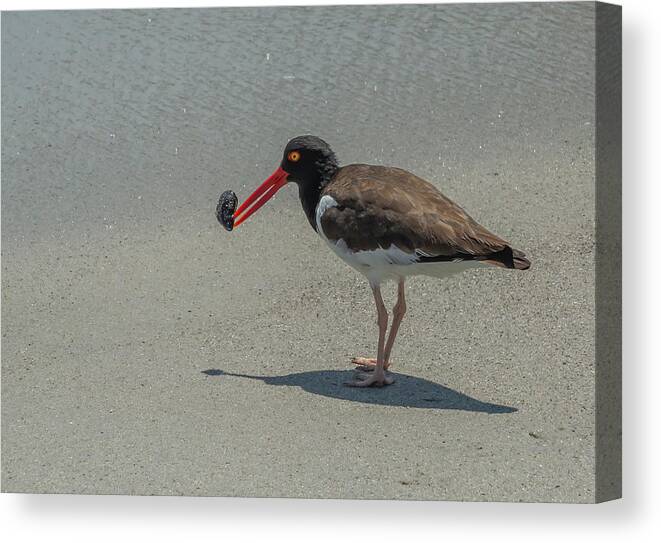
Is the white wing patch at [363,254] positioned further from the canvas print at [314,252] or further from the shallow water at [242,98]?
the shallow water at [242,98]

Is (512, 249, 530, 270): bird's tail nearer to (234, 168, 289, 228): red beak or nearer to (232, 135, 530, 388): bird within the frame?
(232, 135, 530, 388): bird

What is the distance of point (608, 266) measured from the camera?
7.05 metres

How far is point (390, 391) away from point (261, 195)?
1547 millimetres

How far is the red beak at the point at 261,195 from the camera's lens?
305 inches

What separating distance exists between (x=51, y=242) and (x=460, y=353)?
9.42 feet

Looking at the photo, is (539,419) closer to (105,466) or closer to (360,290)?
(360,290)

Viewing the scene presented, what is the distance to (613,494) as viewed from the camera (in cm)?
707

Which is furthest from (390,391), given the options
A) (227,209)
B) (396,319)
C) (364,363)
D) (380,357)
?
(227,209)

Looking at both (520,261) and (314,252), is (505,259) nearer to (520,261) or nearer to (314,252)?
(520,261)

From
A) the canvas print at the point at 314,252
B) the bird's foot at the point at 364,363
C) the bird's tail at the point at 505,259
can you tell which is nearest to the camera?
the bird's tail at the point at 505,259

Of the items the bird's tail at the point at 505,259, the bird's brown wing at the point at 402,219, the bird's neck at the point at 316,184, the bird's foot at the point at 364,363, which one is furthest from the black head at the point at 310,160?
the bird's tail at the point at 505,259

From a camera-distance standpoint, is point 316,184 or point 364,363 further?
point 364,363

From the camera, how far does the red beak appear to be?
7742 mm

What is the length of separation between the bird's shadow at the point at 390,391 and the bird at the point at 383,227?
3.0 inches
